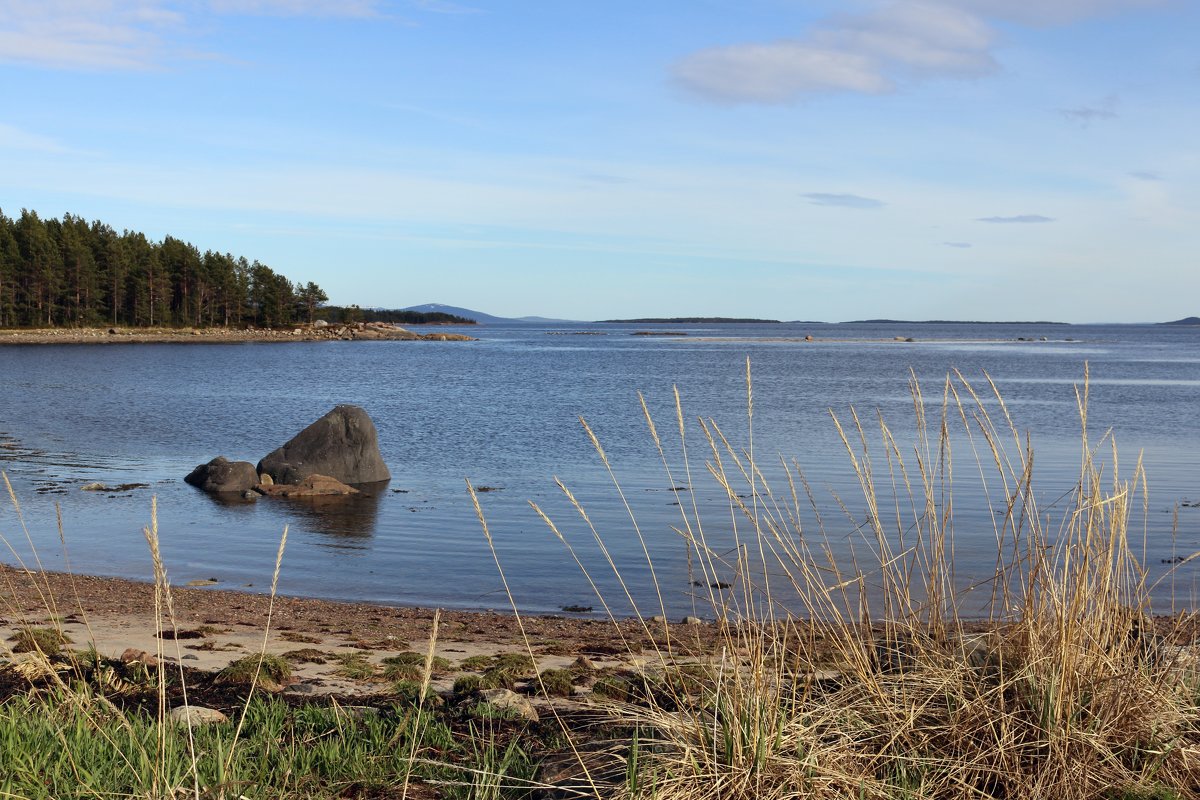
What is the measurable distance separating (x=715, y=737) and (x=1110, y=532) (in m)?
2.10

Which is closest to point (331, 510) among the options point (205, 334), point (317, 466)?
point (317, 466)

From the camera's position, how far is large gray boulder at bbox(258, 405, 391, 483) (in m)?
21.8

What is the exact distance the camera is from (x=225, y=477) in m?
20.5

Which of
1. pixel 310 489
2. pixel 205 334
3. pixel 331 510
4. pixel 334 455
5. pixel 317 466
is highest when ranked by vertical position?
pixel 205 334

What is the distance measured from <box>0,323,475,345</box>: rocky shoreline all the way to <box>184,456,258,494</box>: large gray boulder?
261ft

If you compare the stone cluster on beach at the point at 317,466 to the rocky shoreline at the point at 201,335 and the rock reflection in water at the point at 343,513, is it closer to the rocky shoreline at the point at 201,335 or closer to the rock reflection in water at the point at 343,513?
the rock reflection in water at the point at 343,513

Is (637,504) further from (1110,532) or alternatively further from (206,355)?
(206,355)

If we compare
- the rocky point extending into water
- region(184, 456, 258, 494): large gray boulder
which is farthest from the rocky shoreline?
region(184, 456, 258, 494): large gray boulder

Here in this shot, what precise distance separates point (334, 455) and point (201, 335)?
311 feet

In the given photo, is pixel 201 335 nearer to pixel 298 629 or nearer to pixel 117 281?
pixel 117 281

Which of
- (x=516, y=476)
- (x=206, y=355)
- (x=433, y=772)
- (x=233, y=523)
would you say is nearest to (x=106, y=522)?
(x=233, y=523)

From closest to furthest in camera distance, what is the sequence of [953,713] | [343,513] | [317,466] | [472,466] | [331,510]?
[953,713] < [343,513] < [331,510] < [317,466] < [472,466]

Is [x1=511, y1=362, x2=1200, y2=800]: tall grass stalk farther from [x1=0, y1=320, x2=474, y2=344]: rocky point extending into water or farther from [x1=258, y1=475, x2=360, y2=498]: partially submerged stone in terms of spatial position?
[x1=0, y1=320, x2=474, y2=344]: rocky point extending into water

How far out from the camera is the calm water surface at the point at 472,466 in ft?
45.3
